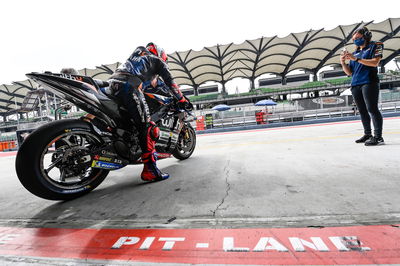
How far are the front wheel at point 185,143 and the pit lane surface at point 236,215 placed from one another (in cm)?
105

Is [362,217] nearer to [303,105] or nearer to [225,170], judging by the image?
[225,170]

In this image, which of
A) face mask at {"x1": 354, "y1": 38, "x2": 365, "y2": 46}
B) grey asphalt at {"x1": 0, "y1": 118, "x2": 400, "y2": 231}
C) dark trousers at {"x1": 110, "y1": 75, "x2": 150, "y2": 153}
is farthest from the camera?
face mask at {"x1": 354, "y1": 38, "x2": 365, "y2": 46}

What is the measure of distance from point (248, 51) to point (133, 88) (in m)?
36.1

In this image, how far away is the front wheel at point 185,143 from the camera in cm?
292

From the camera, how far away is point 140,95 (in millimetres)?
1910

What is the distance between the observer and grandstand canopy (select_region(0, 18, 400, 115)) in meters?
29.9

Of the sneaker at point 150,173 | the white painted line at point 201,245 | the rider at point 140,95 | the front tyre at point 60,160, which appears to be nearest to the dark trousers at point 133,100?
the rider at point 140,95

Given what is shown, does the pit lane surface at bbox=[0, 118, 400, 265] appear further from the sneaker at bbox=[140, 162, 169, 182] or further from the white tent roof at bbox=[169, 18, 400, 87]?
the white tent roof at bbox=[169, 18, 400, 87]

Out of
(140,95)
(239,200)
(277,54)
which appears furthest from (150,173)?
(277,54)

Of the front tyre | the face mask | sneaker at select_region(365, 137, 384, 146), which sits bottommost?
sneaker at select_region(365, 137, 384, 146)

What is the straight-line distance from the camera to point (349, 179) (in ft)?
4.91

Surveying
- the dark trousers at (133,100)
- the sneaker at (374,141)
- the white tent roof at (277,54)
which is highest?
the white tent roof at (277,54)

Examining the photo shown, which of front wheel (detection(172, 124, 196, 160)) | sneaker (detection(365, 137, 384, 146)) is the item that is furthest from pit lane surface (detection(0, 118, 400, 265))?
front wheel (detection(172, 124, 196, 160))

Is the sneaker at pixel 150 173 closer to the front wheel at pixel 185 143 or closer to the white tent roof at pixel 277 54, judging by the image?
the front wheel at pixel 185 143
